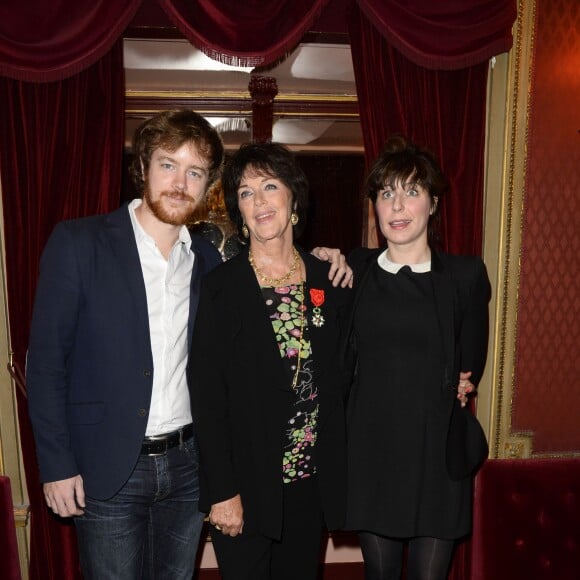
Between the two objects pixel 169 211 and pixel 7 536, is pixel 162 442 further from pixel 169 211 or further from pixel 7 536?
pixel 7 536

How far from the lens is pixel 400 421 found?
6.25 ft

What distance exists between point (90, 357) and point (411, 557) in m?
1.39

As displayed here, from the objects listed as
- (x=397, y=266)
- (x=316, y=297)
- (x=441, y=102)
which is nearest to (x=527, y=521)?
(x=397, y=266)

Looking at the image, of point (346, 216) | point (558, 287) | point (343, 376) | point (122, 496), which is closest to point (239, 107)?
point (346, 216)

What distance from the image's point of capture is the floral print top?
1.81m

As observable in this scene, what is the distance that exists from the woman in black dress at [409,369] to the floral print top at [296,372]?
0.63 ft

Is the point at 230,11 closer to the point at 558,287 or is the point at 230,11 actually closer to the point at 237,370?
the point at 237,370

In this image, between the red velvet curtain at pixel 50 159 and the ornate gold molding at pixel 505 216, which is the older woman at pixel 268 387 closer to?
the red velvet curtain at pixel 50 159

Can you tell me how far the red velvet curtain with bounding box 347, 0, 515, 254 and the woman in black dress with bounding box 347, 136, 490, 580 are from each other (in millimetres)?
595

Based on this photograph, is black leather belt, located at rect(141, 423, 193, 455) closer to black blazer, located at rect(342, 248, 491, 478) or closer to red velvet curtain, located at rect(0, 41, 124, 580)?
black blazer, located at rect(342, 248, 491, 478)

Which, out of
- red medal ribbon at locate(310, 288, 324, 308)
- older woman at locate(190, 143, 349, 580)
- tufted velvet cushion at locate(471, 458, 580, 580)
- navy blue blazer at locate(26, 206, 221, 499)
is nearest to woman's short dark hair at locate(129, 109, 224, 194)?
older woman at locate(190, 143, 349, 580)

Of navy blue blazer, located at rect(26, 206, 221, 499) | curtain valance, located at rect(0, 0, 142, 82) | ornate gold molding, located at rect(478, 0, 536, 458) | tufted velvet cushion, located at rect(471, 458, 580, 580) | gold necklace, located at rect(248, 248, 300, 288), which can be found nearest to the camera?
navy blue blazer, located at rect(26, 206, 221, 499)

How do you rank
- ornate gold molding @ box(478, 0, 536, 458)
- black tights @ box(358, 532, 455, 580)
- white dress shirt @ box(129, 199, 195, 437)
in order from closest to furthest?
white dress shirt @ box(129, 199, 195, 437)
black tights @ box(358, 532, 455, 580)
ornate gold molding @ box(478, 0, 536, 458)

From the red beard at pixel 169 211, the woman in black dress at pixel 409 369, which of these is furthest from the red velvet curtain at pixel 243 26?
the red beard at pixel 169 211
